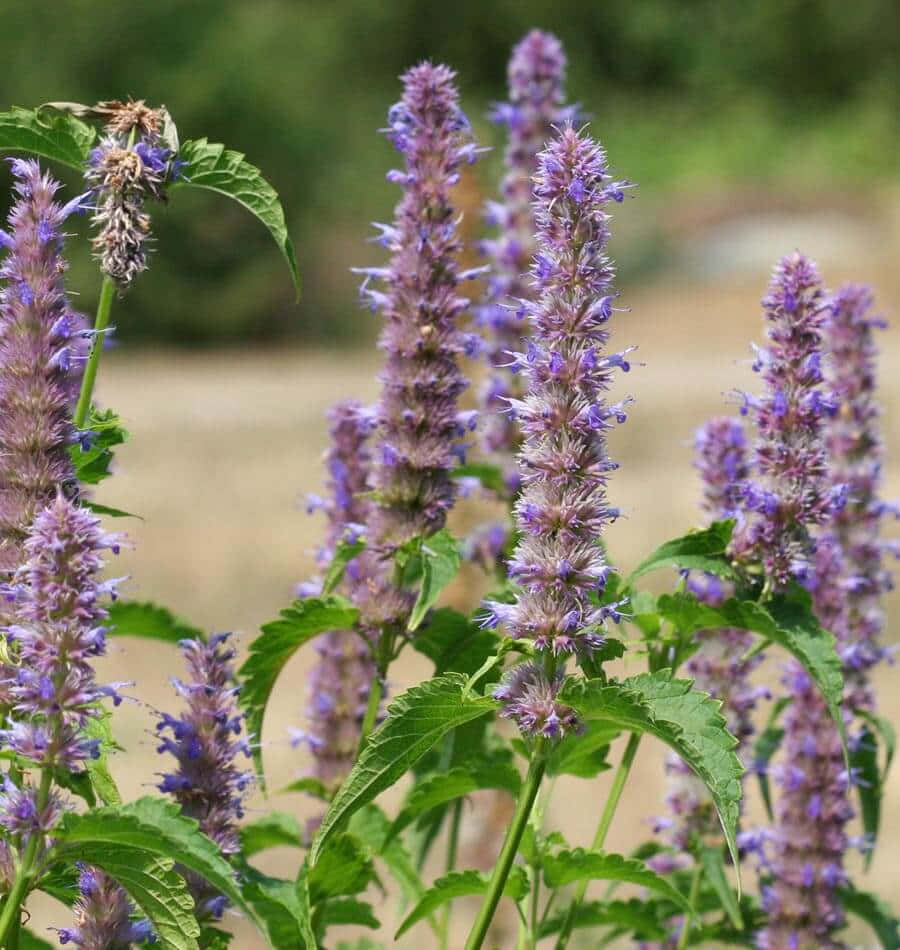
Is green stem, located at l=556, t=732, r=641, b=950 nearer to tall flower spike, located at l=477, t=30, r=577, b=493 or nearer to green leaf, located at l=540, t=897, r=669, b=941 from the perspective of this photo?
green leaf, located at l=540, t=897, r=669, b=941

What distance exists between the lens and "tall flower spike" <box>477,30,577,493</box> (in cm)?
349

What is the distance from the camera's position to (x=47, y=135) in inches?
90.8

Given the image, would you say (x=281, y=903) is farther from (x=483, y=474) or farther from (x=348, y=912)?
(x=483, y=474)

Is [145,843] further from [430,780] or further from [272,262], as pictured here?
[272,262]

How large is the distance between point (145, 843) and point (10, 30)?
19.9m

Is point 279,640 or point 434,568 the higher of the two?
point 434,568

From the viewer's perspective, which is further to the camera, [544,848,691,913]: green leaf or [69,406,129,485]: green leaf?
[544,848,691,913]: green leaf

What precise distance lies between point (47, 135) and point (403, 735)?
983 millimetres

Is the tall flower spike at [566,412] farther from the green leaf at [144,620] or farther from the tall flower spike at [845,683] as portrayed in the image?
the tall flower spike at [845,683]

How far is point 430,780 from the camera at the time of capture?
248 cm

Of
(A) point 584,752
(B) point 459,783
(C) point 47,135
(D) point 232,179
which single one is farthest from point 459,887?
(C) point 47,135

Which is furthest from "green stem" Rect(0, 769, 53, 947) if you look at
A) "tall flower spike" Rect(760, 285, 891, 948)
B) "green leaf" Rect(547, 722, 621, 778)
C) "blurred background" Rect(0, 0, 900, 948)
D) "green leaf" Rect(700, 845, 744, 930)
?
"tall flower spike" Rect(760, 285, 891, 948)

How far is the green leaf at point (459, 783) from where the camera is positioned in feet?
8.04

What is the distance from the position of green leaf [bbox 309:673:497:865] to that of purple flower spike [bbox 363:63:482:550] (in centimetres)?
69
